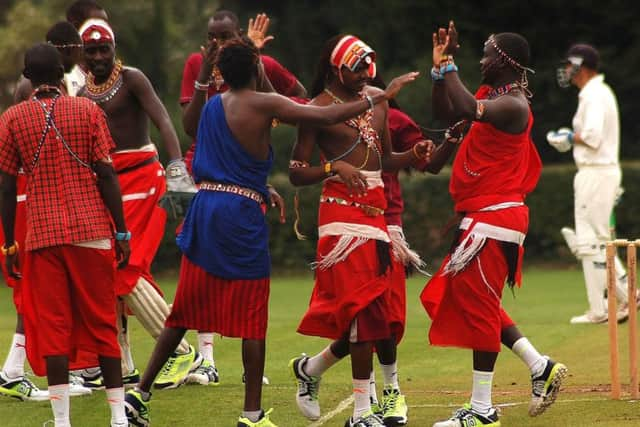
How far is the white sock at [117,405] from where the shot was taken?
7902 mm

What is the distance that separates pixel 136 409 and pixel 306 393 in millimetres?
1178

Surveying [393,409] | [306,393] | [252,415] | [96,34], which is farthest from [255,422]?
[96,34]

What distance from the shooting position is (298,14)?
3222 centimetres

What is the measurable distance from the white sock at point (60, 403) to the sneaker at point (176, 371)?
6.58ft

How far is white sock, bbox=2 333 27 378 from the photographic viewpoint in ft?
31.5

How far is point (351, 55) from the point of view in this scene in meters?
8.10

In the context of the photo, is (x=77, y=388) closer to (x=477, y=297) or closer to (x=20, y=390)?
(x=20, y=390)

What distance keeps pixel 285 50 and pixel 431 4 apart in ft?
22.1

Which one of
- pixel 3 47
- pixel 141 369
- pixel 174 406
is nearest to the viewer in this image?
pixel 174 406

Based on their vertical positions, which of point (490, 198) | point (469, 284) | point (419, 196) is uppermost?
point (490, 198)

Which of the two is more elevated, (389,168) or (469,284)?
(389,168)

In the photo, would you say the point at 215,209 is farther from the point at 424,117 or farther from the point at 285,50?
the point at 285,50

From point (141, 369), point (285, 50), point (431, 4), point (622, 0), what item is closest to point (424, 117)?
point (431, 4)

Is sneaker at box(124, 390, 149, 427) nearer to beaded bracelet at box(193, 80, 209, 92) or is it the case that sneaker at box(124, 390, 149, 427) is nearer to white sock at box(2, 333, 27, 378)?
white sock at box(2, 333, 27, 378)
